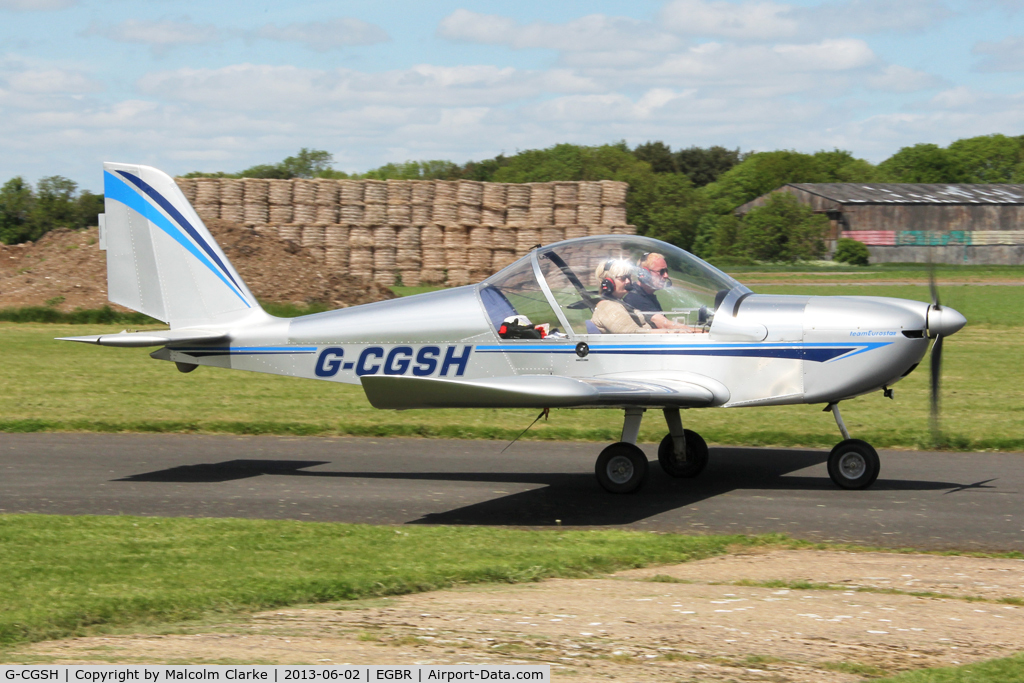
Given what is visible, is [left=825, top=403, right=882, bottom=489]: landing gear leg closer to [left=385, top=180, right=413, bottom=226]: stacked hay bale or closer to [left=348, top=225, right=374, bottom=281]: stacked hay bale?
[left=348, top=225, right=374, bottom=281]: stacked hay bale

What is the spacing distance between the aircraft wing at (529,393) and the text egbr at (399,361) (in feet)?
4.16

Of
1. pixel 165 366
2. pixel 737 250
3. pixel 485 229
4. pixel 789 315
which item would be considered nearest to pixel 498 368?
pixel 789 315

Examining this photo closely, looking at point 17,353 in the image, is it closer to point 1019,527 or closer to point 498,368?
point 498,368

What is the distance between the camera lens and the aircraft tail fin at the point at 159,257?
10.9 metres

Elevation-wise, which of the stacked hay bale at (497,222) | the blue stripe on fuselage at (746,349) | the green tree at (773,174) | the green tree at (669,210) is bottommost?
the blue stripe on fuselage at (746,349)

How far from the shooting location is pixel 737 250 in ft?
202

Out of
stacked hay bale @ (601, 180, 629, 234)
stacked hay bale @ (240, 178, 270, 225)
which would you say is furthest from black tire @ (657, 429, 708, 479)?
stacked hay bale @ (240, 178, 270, 225)

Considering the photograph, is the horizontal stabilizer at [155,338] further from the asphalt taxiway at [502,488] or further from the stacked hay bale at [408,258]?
the stacked hay bale at [408,258]

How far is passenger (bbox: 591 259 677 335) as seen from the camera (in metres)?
9.47

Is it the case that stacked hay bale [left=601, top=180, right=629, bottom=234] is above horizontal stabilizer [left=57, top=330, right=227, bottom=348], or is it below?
above

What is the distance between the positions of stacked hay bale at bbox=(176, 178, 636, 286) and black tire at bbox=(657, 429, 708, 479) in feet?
84.3

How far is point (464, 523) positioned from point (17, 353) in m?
17.1

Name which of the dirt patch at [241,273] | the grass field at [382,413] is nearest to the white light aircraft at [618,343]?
the grass field at [382,413]


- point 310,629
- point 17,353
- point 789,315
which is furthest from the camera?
point 17,353
